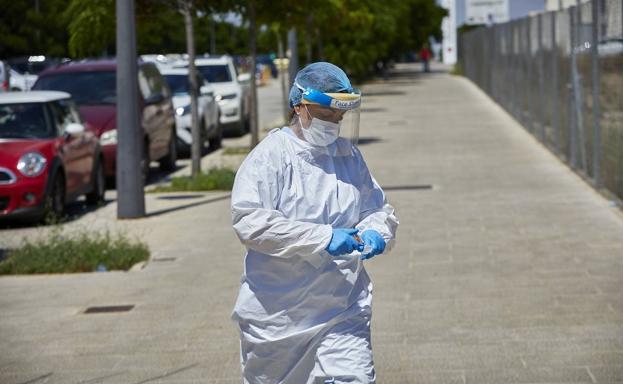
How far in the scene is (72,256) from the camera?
37.4 feet

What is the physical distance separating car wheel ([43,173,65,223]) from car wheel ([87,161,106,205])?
1.37 meters

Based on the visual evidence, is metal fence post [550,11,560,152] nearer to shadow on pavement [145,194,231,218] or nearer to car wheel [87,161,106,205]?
shadow on pavement [145,194,231,218]

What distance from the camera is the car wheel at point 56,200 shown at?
46.6ft

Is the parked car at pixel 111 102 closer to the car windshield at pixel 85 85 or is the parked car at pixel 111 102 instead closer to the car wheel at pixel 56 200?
the car windshield at pixel 85 85

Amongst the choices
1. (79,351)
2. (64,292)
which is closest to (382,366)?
(79,351)

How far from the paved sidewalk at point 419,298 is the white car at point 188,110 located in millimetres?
6592

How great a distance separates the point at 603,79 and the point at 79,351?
26.4ft

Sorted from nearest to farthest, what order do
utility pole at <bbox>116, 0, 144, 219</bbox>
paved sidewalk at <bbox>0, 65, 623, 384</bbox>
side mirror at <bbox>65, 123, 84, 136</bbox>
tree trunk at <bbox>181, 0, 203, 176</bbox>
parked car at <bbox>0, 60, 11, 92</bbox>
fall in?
paved sidewalk at <bbox>0, 65, 623, 384</bbox>
utility pole at <bbox>116, 0, 144, 219</bbox>
side mirror at <bbox>65, 123, 84, 136</bbox>
tree trunk at <bbox>181, 0, 203, 176</bbox>
parked car at <bbox>0, 60, 11, 92</bbox>

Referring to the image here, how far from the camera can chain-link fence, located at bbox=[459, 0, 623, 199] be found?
545 inches

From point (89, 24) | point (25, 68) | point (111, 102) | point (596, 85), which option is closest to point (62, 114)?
point (89, 24)

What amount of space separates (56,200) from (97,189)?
6.06 ft

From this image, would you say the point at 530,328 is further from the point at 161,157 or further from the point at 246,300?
the point at 161,157

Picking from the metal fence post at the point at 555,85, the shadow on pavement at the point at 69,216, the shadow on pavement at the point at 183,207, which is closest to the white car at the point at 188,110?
the metal fence post at the point at 555,85

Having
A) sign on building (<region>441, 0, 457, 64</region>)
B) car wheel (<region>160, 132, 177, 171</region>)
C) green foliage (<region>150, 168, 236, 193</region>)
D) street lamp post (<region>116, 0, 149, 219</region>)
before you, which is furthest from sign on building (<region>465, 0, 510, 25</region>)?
street lamp post (<region>116, 0, 149, 219</region>)
